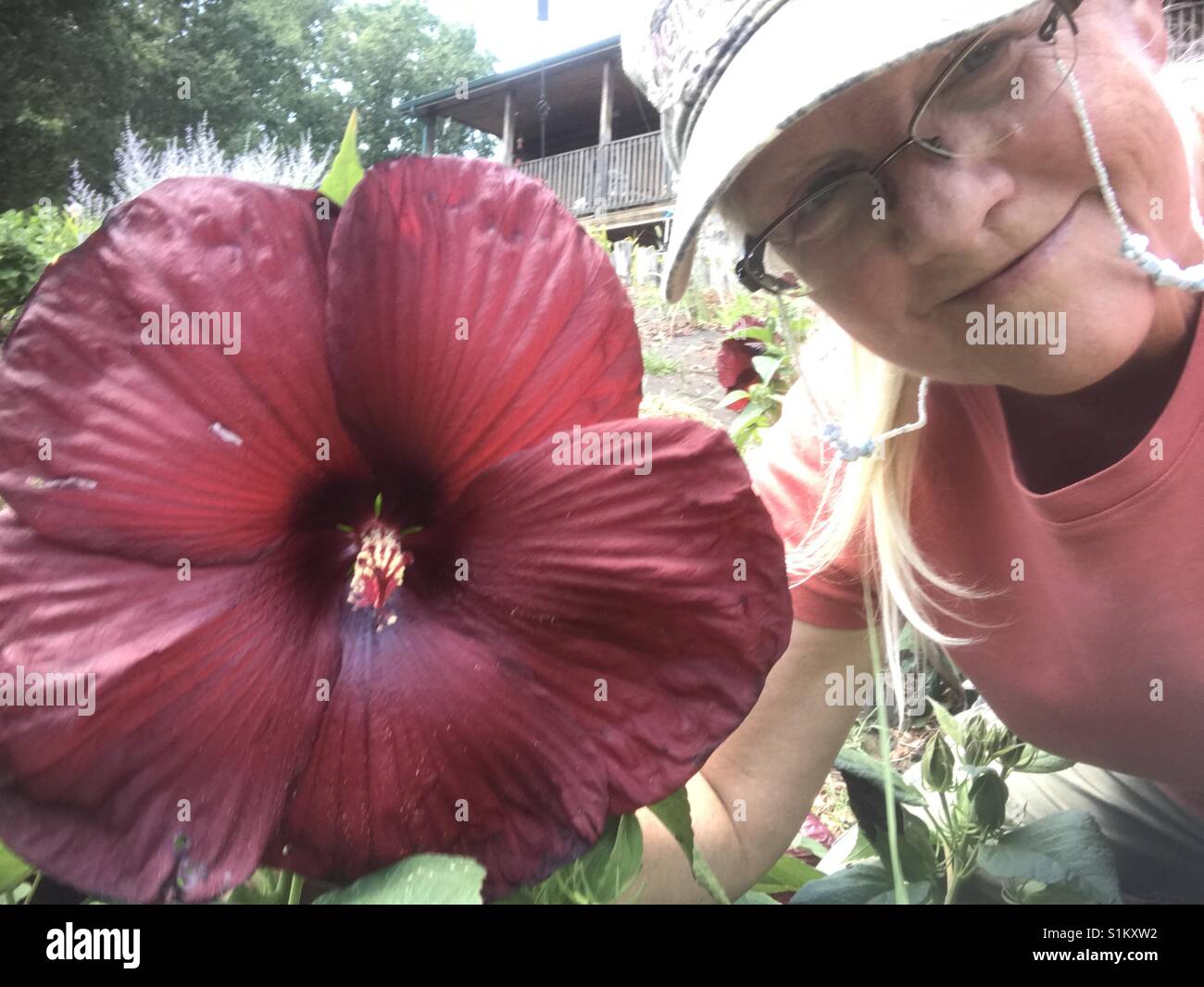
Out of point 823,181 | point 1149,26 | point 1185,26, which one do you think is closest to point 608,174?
point 823,181

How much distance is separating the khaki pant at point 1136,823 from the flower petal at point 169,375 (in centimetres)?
50

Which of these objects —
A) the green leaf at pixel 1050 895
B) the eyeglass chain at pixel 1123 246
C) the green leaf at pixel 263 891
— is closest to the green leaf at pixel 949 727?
the green leaf at pixel 1050 895

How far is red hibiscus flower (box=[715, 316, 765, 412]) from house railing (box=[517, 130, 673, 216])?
0.24 metres

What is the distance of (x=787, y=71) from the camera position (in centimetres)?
34

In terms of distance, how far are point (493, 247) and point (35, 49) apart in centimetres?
17

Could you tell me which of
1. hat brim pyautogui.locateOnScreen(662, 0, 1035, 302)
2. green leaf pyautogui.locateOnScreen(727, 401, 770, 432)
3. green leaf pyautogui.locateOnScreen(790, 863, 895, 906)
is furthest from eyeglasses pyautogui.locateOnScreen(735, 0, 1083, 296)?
green leaf pyautogui.locateOnScreen(727, 401, 770, 432)

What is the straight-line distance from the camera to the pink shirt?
2.02 ft

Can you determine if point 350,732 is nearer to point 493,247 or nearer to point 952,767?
point 493,247

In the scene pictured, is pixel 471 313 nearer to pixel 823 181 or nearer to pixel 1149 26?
→ pixel 823 181

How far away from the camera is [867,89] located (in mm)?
425

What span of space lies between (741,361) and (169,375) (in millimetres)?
762

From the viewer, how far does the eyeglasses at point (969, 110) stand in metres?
0.43
